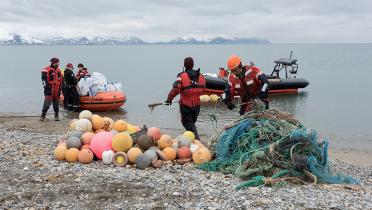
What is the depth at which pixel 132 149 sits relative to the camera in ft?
22.6

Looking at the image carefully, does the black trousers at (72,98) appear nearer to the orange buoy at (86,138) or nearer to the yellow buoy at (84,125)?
the yellow buoy at (84,125)

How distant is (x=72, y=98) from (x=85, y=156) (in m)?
8.46

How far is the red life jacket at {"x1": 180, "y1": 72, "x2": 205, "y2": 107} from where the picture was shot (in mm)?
7840

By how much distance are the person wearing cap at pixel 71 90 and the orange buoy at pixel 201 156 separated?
8.52m

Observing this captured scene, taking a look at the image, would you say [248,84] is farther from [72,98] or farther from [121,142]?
[72,98]

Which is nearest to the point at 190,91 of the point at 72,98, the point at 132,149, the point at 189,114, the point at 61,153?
the point at 189,114

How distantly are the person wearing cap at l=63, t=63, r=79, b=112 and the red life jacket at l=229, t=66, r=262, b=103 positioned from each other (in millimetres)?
7845

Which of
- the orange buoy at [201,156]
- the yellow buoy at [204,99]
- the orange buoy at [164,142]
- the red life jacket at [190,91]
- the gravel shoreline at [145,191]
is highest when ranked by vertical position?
the red life jacket at [190,91]

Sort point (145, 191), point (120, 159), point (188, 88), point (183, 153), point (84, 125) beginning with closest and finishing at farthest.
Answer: point (145, 191) → point (120, 159) → point (183, 153) → point (188, 88) → point (84, 125)

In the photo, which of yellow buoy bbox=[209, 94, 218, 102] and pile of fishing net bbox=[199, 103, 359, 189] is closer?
pile of fishing net bbox=[199, 103, 359, 189]

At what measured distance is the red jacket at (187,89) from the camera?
7.84m

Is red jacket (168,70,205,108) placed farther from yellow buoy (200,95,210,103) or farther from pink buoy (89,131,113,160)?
yellow buoy (200,95,210,103)

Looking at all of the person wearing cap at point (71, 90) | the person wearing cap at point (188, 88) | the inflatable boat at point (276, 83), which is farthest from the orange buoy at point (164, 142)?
the inflatable boat at point (276, 83)

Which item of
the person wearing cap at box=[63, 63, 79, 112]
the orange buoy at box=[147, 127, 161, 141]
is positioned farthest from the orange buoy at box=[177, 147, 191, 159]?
the person wearing cap at box=[63, 63, 79, 112]
